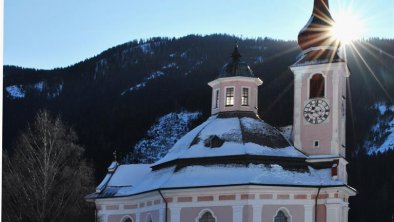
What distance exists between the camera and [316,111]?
37.5 metres

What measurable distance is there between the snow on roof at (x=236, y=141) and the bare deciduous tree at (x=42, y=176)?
22.1ft

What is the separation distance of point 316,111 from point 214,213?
882 cm

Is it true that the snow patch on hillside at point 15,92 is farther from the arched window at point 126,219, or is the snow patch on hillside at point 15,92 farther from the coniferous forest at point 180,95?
the arched window at point 126,219

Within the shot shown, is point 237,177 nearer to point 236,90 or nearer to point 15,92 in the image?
point 236,90

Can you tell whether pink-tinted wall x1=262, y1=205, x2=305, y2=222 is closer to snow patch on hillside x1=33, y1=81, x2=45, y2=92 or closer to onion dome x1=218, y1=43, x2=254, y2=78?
onion dome x1=218, y1=43, x2=254, y2=78

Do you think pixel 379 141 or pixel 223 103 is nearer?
pixel 223 103

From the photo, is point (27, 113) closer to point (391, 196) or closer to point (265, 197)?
point (391, 196)

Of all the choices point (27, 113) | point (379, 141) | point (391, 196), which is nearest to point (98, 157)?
point (27, 113)

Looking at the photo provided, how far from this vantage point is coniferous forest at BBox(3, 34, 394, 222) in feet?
370

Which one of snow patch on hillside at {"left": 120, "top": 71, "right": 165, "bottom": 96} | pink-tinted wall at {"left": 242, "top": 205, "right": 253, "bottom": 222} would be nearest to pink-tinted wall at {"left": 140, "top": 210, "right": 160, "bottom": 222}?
pink-tinted wall at {"left": 242, "top": 205, "right": 253, "bottom": 222}

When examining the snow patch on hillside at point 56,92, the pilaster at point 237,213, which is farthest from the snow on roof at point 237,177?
the snow patch on hillside at point 56,92

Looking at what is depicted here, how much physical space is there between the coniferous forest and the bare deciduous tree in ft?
172

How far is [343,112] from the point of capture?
38.6 m

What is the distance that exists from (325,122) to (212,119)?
6362mm
